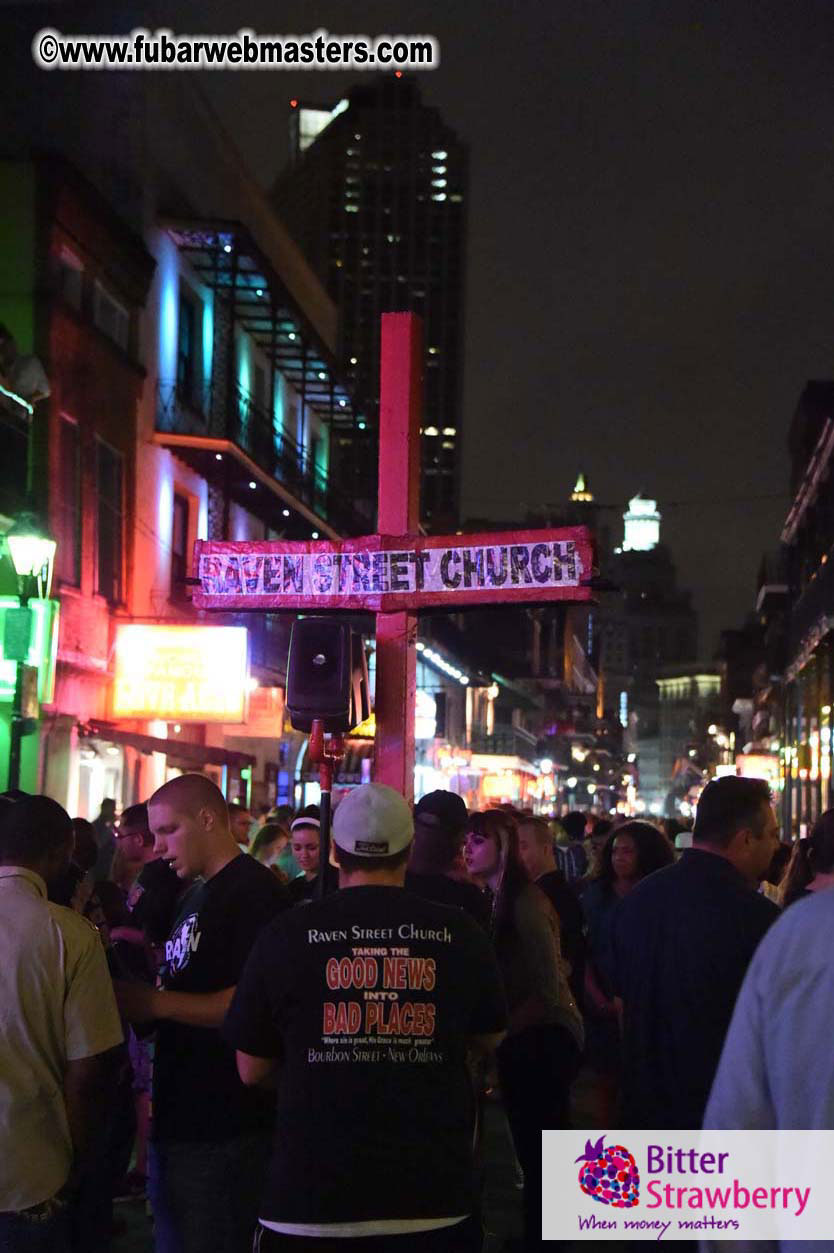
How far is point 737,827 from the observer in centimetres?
538

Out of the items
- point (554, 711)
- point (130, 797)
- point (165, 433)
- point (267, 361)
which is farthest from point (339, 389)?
point (554, 711)

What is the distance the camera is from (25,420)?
64.1 ft

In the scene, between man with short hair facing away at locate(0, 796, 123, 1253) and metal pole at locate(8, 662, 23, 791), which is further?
metal pole at locate(8, 662, 23, 791)

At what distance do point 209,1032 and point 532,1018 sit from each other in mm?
2753

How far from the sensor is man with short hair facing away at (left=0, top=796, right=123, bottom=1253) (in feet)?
14.9

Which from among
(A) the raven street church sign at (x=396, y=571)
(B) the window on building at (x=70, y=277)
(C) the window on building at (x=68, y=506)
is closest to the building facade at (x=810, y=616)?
(C) the window on building at (x=68, y=506)

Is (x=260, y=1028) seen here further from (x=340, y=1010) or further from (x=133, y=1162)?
(x=133, y=1162)

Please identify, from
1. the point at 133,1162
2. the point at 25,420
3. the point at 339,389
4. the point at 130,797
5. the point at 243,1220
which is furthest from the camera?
the point at 339,389

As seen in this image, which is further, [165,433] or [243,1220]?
[165,433]

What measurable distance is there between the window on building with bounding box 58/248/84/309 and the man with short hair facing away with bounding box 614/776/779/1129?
17225 millimetres

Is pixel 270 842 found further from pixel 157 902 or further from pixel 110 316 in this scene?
pixel 110 316

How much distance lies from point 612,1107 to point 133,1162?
9.95 feet

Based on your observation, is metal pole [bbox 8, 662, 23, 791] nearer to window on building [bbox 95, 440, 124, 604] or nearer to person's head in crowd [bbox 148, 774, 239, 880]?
window on building [bbox 95, 440, 124, 604]

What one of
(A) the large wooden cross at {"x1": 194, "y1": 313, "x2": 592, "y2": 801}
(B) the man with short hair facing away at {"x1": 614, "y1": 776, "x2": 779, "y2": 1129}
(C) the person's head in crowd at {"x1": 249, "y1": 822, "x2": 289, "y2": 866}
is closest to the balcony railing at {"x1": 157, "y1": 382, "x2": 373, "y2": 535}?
(C) the person's head in crowd at {"x1": 249, "y1": 822, "x2": 289, "y2": 866}
